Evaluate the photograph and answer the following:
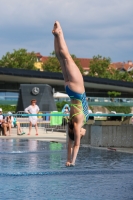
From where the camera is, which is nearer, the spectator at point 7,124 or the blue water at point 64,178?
the blue water at point 64,178

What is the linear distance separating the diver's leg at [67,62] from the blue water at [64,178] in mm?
1393

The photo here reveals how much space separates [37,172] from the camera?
349 inches

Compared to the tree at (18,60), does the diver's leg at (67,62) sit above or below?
below

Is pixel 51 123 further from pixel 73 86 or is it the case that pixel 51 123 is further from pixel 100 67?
pixel 100 67

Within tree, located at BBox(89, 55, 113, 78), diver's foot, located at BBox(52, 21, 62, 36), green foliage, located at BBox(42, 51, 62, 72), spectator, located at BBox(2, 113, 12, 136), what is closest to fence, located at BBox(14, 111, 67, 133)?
spectator, located at BBox(2, 113, 12, 136)

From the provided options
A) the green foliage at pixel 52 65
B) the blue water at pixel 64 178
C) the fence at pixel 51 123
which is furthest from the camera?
the green foliage at pixel 52 65

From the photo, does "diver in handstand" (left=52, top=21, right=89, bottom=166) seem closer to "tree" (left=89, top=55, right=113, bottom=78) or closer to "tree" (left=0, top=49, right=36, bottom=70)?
"tree" (left=0, top=49, right=36, bottom=70)

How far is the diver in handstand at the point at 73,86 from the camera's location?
7715 millimetres

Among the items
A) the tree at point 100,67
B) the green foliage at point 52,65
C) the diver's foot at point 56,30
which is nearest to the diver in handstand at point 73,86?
the diver's foot at point 56,30

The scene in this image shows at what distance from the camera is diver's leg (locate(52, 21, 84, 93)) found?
25.3ft

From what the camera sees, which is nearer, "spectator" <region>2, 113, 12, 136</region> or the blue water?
the blue water

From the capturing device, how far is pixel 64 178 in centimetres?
830

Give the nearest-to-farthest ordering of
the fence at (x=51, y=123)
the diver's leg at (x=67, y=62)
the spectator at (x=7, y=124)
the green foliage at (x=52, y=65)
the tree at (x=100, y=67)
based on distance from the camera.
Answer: the diver's leg at (x=67, y=62) < the spectator at (x=7, y=124) < the fence at (x=51, y=123) < the green foliage at (x=52, y=65) < the tree at (x=100, y=67)

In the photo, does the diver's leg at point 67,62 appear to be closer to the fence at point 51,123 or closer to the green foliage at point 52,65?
the fence at point 51,123
